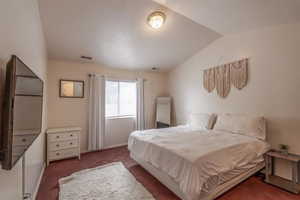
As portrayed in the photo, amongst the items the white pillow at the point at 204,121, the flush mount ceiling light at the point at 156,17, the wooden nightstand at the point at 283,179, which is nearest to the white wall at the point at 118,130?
the white pillow at the point at 204,121

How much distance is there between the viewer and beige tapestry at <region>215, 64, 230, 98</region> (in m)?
3.28

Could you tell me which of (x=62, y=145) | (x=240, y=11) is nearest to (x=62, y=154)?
(x=62, y=145)

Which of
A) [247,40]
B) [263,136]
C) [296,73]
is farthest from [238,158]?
[247,40]

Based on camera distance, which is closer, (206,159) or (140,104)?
(206,159)

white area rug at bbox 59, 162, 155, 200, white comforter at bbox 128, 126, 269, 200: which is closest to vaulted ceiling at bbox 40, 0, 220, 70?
white comforter at bbox 128, 126, 269, 200

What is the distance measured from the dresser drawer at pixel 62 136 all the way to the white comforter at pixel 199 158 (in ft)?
Answer: 5.40

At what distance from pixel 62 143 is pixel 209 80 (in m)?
3.82

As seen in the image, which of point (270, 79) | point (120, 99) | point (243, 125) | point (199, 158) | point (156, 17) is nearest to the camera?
point (199, 158)

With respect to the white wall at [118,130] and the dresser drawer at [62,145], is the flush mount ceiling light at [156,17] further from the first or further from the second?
the dresser drawer at [62,145]

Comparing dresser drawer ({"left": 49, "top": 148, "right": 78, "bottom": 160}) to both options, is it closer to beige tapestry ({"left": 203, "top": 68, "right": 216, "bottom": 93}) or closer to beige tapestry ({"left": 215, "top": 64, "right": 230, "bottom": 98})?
beige tapestry ({"left": 203, "top": 68, "right": 216, "bottom": 93})

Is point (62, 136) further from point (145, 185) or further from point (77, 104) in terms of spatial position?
point (145, 185)

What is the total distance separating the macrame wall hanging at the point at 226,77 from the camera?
118 inches

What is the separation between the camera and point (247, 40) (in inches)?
115

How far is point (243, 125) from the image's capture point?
8.93 ft
